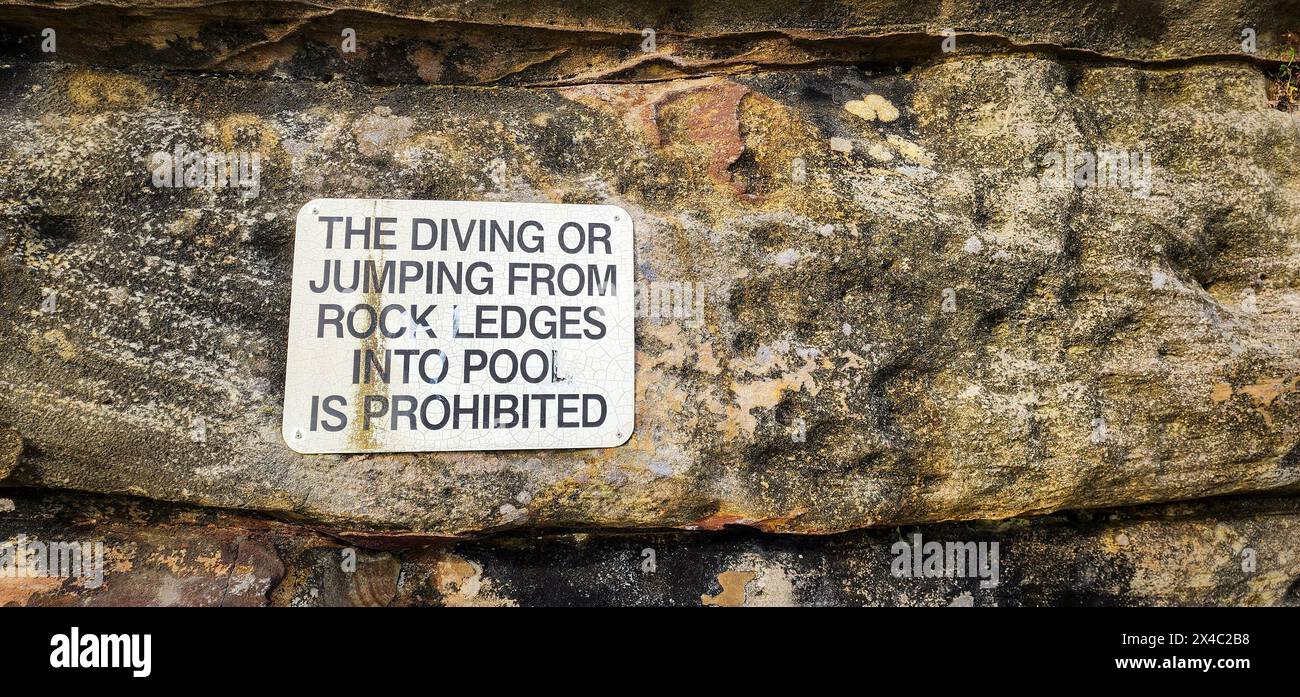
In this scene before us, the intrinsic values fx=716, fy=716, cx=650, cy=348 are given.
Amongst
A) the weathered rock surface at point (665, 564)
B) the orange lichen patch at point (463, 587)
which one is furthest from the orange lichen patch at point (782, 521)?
the orange lichen patch at point (463, 587)

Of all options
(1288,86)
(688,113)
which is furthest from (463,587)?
(1288,86)

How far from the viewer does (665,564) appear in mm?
2197

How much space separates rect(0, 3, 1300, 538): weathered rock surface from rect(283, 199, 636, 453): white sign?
69 mm

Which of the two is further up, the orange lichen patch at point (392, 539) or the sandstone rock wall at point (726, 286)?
the sandstone rock wall at point (726, 286)

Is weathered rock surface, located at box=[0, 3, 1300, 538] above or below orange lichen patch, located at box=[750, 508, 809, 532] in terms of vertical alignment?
above

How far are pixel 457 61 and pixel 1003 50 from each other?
69.1 inches

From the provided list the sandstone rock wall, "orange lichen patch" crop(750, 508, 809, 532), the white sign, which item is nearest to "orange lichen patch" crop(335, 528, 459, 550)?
the sandstone rock wall

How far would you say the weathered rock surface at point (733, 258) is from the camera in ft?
6.39

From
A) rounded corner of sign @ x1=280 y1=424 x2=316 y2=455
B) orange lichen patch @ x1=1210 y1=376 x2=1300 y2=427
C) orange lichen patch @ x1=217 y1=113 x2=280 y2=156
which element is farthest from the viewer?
orange lichen patch @ x1=1210 y1=376 x2=1300 y2=427

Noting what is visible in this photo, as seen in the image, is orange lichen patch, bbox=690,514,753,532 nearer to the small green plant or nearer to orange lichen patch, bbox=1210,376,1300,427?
orange lichen patch, bbox=1210,376,1300,427

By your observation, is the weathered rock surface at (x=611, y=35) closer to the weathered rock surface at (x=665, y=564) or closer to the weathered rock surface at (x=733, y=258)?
the weathered rock surface at (x=733, y=258)

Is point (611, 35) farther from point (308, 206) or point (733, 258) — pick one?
point (308, 206)

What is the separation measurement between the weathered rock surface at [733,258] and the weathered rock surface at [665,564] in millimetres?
137

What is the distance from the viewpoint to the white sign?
77.9 inches
